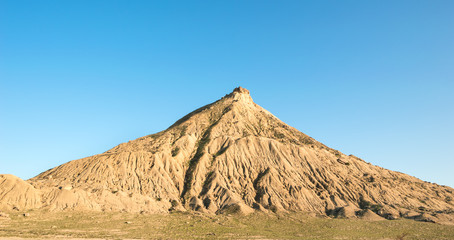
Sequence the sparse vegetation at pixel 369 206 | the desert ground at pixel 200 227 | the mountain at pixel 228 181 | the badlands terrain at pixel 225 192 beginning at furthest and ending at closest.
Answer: the sparse vegetation at pixel 369 206
the mountain at pixel 228 181
the badlands terrain at pixel 225 192
the desert ground at pixel 200 227

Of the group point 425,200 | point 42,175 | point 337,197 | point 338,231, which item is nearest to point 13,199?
point 42,175

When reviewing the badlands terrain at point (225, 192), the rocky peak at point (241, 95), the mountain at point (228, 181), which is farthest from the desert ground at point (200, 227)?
the rocky peak at point (241, 95)

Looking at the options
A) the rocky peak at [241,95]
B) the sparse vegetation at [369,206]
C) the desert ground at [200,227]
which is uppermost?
the rocky peak at [241,95]

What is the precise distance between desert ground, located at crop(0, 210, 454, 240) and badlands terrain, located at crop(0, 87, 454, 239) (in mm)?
174

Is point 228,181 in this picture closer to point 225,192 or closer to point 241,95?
point 225,192

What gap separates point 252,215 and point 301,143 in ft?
118

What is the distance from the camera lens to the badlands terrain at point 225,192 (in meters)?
55.9

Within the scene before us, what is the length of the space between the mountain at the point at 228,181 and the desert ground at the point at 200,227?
3.46 metres

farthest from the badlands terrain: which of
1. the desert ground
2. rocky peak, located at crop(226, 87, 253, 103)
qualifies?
rocky peak, located at crop(226, 87, 253, 103)

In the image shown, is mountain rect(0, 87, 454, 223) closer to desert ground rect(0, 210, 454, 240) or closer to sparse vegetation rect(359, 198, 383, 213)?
sparse vegetation rect(359, 198, 383, 213)

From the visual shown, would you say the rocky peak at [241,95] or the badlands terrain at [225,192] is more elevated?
the rocky peak at [241,95]

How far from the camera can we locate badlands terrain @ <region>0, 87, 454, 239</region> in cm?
5594

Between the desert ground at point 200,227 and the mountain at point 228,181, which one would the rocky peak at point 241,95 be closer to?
the mountain at point 228,181

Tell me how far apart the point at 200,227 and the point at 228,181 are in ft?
76.7
